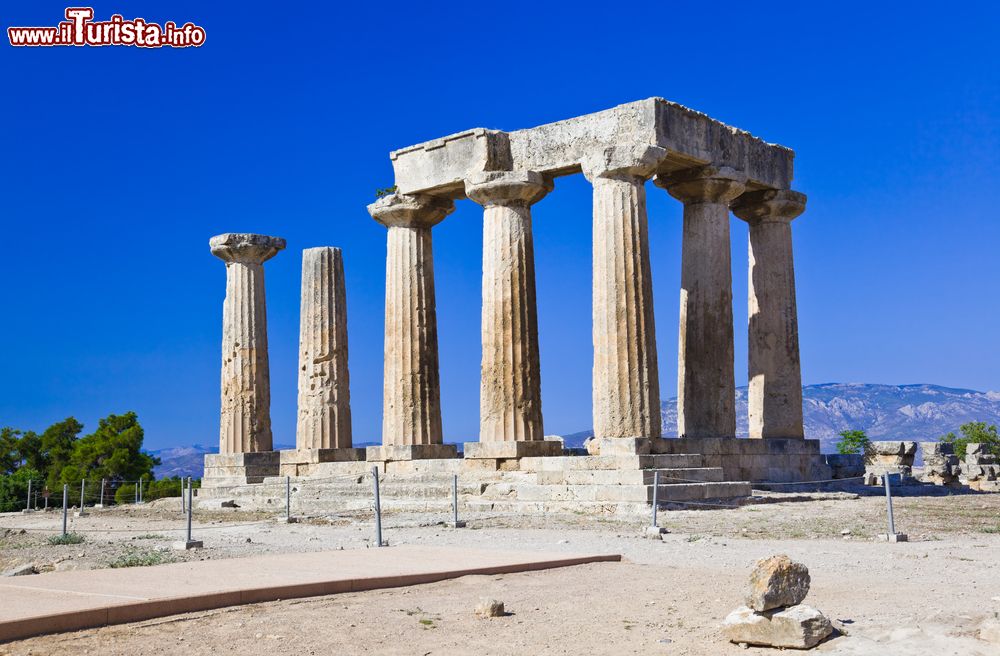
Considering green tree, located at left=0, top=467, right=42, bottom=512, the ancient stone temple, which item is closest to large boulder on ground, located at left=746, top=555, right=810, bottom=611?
the ancient stone temple

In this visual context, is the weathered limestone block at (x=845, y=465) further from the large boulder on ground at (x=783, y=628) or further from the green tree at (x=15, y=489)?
the green tree at (x=15, y=489)

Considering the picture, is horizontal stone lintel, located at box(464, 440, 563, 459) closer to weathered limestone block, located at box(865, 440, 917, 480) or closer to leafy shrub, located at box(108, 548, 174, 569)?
leafy shrub, located at box(108, 548, 174, 569)

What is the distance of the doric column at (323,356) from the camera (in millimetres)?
32000

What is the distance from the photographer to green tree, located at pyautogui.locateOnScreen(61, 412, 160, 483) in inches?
1956

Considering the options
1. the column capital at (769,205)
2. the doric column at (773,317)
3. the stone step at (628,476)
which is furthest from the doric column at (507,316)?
the doric column at (773,317)

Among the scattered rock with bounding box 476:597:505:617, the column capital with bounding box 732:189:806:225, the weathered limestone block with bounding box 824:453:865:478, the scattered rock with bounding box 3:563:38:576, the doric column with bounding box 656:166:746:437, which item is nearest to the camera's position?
the scattered rock with bounding box 476:597:505:617

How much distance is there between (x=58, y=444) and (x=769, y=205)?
124 ft

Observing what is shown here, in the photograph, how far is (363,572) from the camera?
11.7 meters

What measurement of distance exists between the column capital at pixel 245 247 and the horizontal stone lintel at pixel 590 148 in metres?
6.28

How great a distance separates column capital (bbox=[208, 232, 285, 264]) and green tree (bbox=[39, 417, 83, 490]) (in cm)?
2327

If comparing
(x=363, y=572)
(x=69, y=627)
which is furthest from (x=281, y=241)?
(x=69, y=627)

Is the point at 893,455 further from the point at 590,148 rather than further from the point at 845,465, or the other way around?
the point at 590,148

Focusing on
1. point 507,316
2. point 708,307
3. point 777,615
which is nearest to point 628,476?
point 507,316

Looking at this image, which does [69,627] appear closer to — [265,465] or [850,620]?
[850,620]
